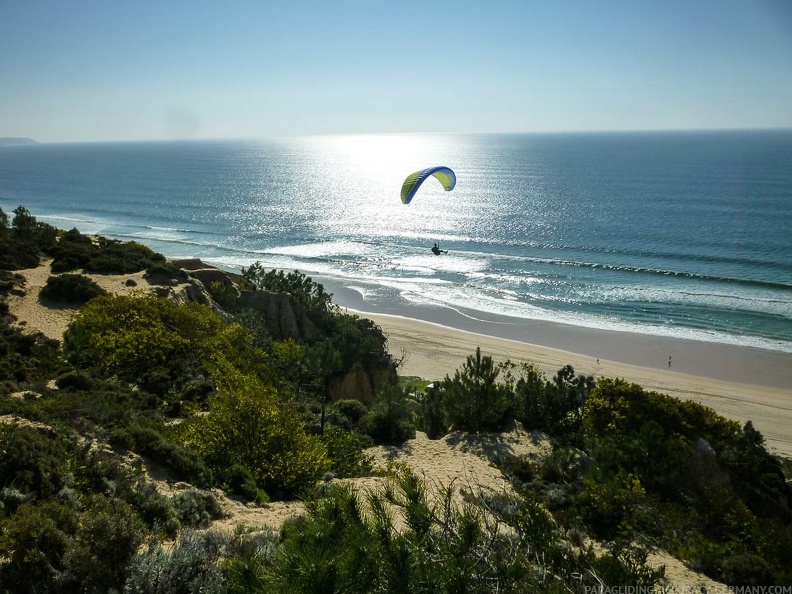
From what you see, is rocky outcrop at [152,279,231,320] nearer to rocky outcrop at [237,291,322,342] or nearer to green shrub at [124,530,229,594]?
rocky outcrop at [237,291,322,342]

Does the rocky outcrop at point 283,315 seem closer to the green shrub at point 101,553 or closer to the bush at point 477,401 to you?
the bush at point 477,401

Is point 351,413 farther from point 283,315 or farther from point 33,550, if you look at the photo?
point 33,550

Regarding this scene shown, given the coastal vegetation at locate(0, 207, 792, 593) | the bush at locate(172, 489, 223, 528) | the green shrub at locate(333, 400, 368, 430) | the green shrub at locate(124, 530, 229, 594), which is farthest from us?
the green shrub at locate(333, 400, 368, 430)

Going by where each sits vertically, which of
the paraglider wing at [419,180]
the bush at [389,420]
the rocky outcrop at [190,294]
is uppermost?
the paraglider wing at [419,180]

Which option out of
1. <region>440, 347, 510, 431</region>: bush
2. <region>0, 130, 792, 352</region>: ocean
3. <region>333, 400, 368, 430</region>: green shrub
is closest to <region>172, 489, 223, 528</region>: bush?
<region>333, 400, 368, 430</region>: green shrub

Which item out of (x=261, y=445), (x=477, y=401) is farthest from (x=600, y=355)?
(x=261, y=445)

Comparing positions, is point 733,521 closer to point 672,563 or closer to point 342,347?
point 672,563

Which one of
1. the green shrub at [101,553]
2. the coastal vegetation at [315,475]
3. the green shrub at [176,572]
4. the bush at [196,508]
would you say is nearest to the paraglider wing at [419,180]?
the coastal vegetation at [315,475]
